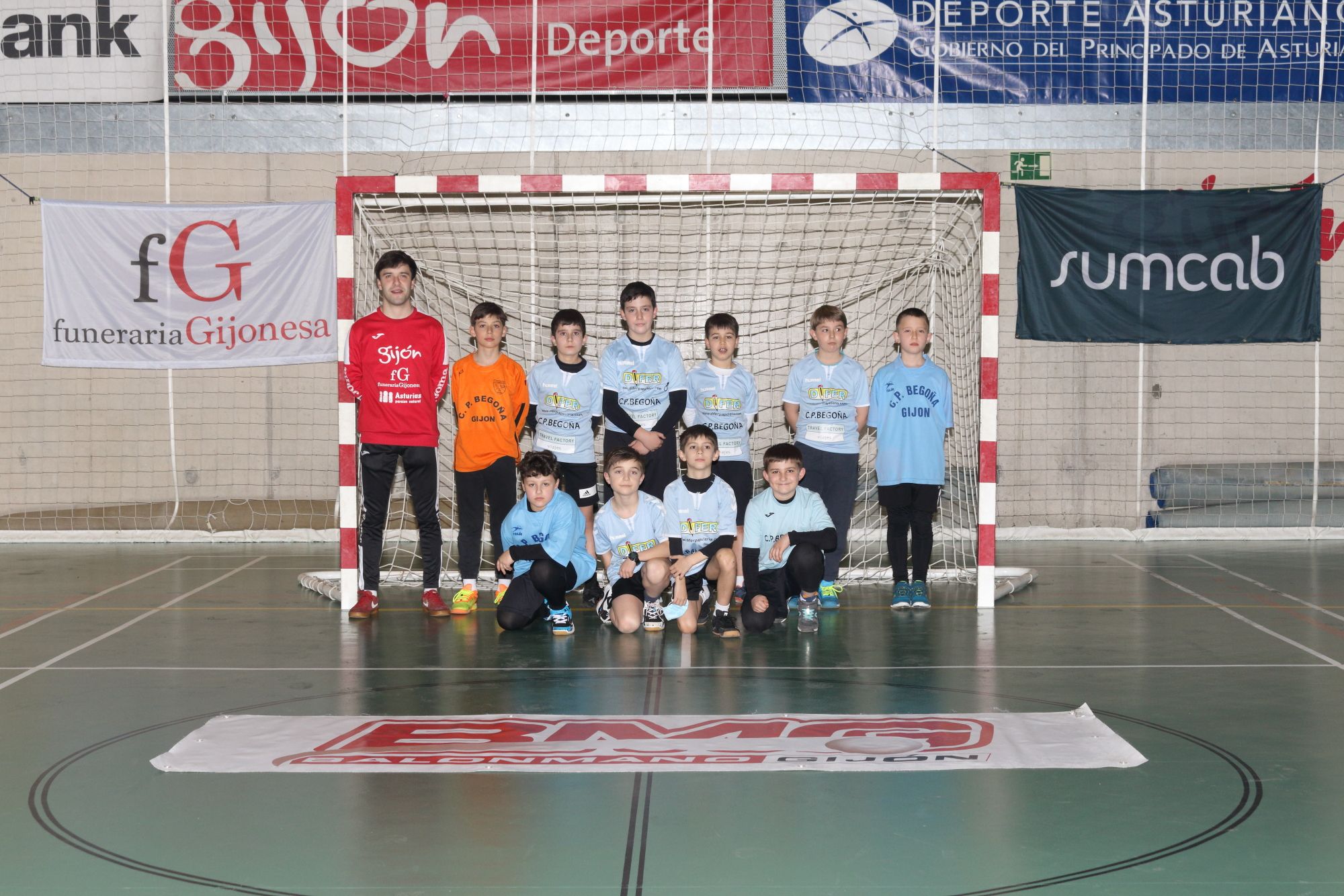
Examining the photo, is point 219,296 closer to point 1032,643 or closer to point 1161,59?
point 1032,643

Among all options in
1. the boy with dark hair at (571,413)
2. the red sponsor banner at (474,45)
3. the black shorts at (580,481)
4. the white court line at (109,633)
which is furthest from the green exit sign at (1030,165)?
the white court line at (109,633)

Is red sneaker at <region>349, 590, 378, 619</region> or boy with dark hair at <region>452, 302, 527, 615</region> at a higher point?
boy with dark hair at <region>452, 302, 527, 615</region>

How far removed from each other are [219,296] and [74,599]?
3491mm

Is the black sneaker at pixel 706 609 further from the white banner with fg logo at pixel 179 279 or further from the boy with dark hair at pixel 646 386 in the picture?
the white banner with fg logo at pixel 179 279

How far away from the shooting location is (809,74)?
969 cm

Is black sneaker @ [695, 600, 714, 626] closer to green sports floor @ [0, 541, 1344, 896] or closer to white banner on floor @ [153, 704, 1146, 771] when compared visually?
green sports floor @ [0, 541, 1344, 896]

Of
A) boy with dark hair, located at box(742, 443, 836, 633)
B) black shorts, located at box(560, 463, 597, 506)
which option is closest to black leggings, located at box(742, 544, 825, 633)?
boy with dark hair, located at box(742, 443, 836, 633)

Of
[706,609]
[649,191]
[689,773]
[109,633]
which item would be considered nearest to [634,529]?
[706,609]

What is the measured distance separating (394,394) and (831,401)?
238 centimetres

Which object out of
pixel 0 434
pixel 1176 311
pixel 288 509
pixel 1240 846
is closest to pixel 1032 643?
pixel 1240 846

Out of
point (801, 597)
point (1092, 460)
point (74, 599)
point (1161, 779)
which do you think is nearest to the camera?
point (1161, 779)

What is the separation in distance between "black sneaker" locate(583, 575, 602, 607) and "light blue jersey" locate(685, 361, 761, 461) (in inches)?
38.9

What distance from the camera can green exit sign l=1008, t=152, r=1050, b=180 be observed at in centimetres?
1029

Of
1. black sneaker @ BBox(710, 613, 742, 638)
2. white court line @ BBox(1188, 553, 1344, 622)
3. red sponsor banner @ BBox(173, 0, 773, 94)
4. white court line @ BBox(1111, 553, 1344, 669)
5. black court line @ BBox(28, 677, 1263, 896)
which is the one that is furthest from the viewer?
red sponsor banner @ BBox(173, 0, 773, 94)
